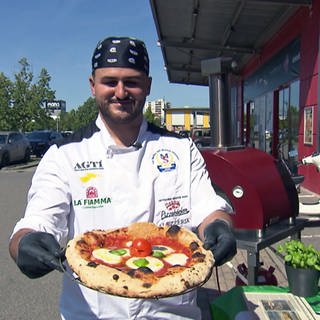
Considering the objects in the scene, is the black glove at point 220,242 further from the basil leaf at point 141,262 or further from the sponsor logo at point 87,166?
the sponsor logo at point 87,166

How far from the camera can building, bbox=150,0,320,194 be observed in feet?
36.4

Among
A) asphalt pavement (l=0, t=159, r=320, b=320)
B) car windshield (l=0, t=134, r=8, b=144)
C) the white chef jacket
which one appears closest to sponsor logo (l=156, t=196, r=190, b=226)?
the white chef jacket

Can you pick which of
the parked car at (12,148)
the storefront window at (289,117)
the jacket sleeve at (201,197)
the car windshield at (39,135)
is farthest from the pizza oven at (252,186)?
the car windshield at (39,135)

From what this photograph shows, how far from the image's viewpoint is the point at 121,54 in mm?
2104

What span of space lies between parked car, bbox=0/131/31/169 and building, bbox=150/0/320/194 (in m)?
8.65

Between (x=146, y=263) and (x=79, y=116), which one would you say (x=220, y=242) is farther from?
(x=79, y=116)

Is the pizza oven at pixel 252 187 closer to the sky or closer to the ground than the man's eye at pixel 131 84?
closer to the ground

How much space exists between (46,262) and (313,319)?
2094 millimetres

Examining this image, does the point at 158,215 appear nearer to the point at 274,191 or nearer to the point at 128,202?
the point at 128,202

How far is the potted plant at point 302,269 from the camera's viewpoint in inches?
133

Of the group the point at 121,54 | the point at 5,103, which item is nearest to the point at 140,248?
the point at 121,54

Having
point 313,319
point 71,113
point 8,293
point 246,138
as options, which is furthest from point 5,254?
point 71,113

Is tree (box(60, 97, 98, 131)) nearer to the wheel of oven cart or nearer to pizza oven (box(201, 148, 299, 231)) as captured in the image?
the wheel of oven cart

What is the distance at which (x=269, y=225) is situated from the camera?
3.75 meters
